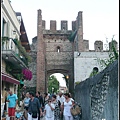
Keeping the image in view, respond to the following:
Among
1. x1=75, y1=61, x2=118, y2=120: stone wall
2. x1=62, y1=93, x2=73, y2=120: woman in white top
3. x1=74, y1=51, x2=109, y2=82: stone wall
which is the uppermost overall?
x1=74, y1=51, x2=109, y2=82: stone wall

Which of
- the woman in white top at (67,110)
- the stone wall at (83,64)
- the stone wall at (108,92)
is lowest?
the woman in white top at (67,110)

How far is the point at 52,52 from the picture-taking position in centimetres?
3631

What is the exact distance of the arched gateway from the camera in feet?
109

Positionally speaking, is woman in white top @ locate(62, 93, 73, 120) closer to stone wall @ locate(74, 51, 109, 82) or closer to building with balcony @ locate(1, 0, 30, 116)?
building with balcony @ locate(1, 0, 30, 116)

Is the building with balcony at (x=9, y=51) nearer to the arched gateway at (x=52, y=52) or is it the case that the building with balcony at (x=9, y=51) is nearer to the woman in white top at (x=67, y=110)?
the woman in white top at (x=67, y=110)

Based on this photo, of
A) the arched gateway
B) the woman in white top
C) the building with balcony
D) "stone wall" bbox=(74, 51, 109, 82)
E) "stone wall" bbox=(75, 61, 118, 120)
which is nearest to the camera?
"stone wall" bbox=(75, 61, 118, 120)

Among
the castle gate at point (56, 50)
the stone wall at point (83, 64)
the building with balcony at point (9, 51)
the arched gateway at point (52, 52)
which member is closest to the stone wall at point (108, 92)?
the building with balcony at point (9, 51)

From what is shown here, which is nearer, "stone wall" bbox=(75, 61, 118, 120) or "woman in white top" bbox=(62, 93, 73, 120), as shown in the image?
"stone wall" bbox=(75, 61, 118, 120)

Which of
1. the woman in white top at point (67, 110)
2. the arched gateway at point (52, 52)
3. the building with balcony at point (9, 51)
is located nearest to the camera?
the woman in white top at point (67, 110)

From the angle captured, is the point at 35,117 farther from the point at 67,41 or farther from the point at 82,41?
the point at 67,41

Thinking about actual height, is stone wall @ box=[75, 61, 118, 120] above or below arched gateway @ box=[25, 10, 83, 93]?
below

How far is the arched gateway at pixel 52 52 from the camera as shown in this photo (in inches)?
1310

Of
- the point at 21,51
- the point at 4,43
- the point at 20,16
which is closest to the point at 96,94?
the point at 4,43

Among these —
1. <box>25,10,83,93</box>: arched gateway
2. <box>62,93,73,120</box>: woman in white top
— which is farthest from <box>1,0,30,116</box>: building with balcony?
<box>25,10,83,93</box>: arched gateway
